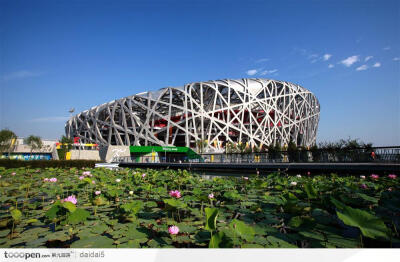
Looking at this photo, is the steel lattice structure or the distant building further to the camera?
the distant building

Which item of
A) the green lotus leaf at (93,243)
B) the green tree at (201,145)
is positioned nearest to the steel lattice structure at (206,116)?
the green tree at (201,145)

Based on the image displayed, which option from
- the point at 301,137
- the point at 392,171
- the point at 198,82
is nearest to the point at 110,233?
the point at 392,171

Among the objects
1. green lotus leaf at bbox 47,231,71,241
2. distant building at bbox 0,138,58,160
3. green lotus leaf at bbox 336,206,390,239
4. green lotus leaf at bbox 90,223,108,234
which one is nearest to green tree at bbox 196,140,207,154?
distant building at bbox 0,138,58,160

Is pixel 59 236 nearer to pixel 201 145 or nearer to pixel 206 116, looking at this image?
pixel 201 145

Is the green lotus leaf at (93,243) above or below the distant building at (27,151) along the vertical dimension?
above

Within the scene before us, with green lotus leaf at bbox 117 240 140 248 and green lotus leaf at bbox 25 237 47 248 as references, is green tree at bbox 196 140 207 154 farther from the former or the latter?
green lotus leaf at bbox 117 240 140 248

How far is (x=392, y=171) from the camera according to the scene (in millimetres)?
8227

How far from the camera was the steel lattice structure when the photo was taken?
37.8m

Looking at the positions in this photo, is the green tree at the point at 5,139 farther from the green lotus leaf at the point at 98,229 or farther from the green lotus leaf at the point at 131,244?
the green lotus leaf at the point at 131,244

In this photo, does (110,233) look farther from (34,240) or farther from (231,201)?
(231,201)

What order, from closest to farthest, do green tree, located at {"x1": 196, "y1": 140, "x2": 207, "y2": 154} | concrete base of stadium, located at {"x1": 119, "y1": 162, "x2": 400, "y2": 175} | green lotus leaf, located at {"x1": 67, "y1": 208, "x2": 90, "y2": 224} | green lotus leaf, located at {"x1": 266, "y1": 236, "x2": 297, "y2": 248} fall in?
green lotus leaf, located at {"x1": 266, "y1": 236, "x2": 297, "y2": 248}
green lotus leaf, located at {"x1": 67, "y1": 208, "x2": 90, "y2": 224}
concrete base of stadium, located at {"x1": 119, "y1": 162, "x2": 400, "y2": 175}
green tree, located at {"x1": 196, "y1": 140, "x2": 207, "y2": 154}

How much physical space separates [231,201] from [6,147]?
4554 centimetres

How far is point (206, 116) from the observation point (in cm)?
3753

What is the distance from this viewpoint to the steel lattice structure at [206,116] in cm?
3781
